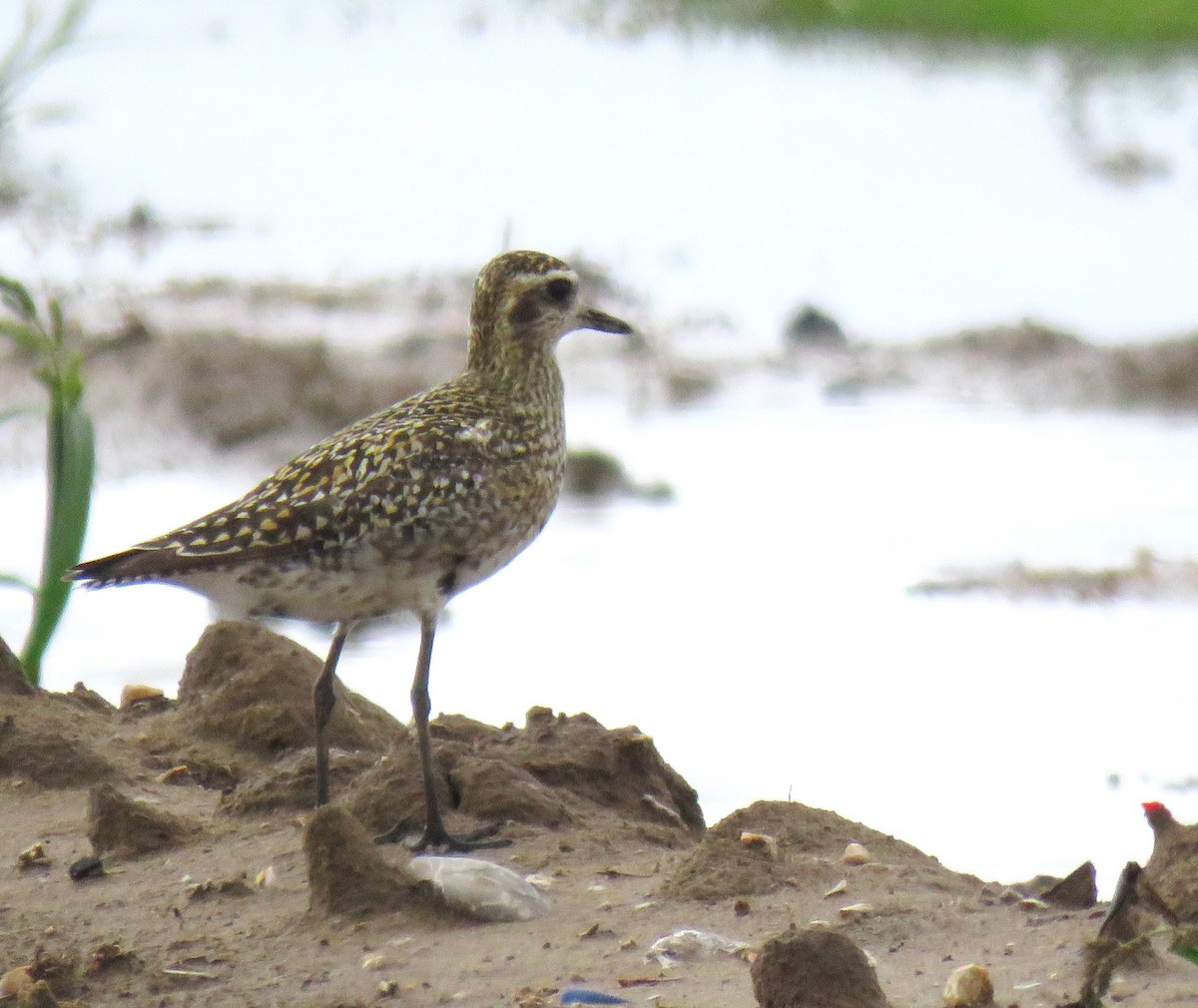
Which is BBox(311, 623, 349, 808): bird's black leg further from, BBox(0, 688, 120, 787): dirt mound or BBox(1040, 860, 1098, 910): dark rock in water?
BBox(1040, 860, 1098, 910): dark rock in water

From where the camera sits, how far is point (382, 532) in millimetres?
5098

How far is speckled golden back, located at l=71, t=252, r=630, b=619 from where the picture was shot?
508cm

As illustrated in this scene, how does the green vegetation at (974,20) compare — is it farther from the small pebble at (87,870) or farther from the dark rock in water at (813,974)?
the dark rock in water at (813,974)

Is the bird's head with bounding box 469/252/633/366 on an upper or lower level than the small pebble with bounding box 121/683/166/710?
upper

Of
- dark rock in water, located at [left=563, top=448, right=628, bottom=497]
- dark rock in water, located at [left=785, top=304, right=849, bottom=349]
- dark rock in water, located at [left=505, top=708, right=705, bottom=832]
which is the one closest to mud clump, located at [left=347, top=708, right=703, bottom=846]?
dark rock in water, located at [left=505, top=708, right=705, bottom=832]

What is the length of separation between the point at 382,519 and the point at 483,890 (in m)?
0.93

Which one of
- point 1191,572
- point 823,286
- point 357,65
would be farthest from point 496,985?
point 357,65

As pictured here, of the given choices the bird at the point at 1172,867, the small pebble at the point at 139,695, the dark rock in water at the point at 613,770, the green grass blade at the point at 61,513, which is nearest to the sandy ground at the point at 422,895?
the dark rock in water at the point at 613,770

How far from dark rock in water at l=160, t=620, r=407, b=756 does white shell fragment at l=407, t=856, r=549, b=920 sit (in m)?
1.16

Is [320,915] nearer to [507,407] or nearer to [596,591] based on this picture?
[507,407]

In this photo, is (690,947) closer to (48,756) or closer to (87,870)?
(87,870)

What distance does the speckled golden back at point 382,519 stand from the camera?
200 inches

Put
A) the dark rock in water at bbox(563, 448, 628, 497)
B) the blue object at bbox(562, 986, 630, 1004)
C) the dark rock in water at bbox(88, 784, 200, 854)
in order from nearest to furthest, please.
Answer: the blue object at bbox(562, 986, 630, 1004)
the dark rock in water at bbox(88, 784, 200, 854)
the dark rock in water at bbox(563, 448, 628, 497)

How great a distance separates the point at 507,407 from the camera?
18.5ft
